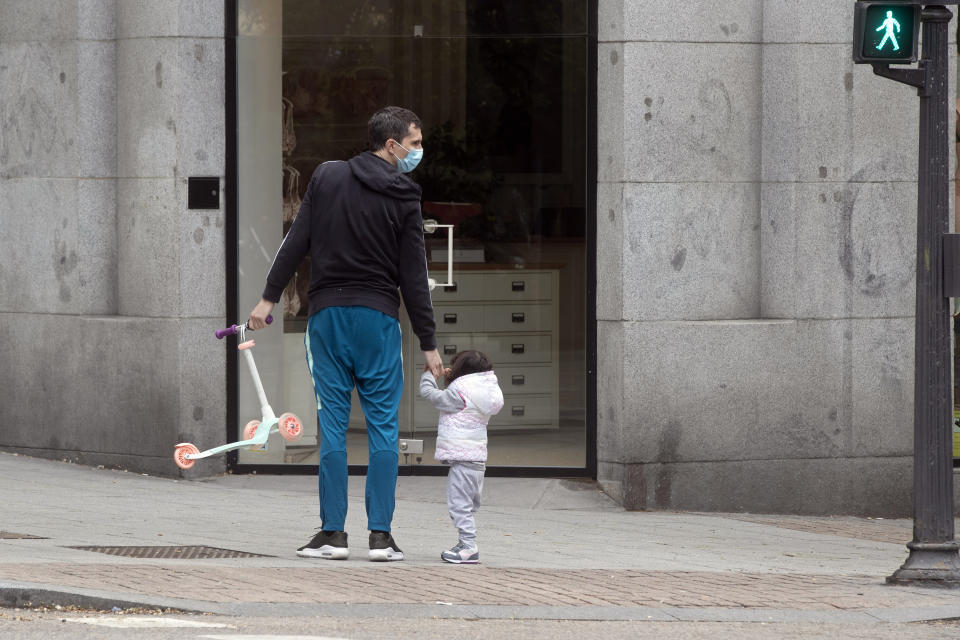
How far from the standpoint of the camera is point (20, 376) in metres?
10.7

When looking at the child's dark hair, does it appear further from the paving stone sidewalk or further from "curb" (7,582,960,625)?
"curb" (7,582,960,625)

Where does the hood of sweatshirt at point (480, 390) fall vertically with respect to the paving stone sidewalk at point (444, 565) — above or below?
above

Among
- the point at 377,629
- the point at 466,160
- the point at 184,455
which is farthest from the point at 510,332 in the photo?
the point at 377,629

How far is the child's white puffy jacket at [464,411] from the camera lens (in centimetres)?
715

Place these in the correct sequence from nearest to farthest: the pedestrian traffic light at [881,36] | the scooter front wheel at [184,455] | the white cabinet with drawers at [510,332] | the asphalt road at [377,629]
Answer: the asphalt road at [377,629] → the pedestrian traffic light at [881,36] → the scooter front wheel at [184,455] → the white cabinet with drawers at [510,332]

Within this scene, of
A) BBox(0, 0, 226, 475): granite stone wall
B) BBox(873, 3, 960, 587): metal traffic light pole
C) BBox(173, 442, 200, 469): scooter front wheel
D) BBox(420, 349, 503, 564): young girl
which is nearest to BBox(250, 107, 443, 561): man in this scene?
BBox(420, 349, 503, 564): young girl

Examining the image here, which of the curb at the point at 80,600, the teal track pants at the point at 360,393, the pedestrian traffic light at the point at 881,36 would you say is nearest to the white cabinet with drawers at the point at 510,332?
the teal track pants at the point at 360,393

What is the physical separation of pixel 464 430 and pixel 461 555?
60 cm

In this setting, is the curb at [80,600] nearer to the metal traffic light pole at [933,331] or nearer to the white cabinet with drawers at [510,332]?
the metal traffic light pole at [933,331]

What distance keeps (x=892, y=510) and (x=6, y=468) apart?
5.90 metres

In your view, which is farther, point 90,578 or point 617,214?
point 617,214

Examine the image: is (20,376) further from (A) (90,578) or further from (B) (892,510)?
(B) (892,510)

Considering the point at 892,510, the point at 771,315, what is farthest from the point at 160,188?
the point at 892,510

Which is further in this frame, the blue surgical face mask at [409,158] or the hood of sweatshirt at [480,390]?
the blue surgical face mask at [409,158]
